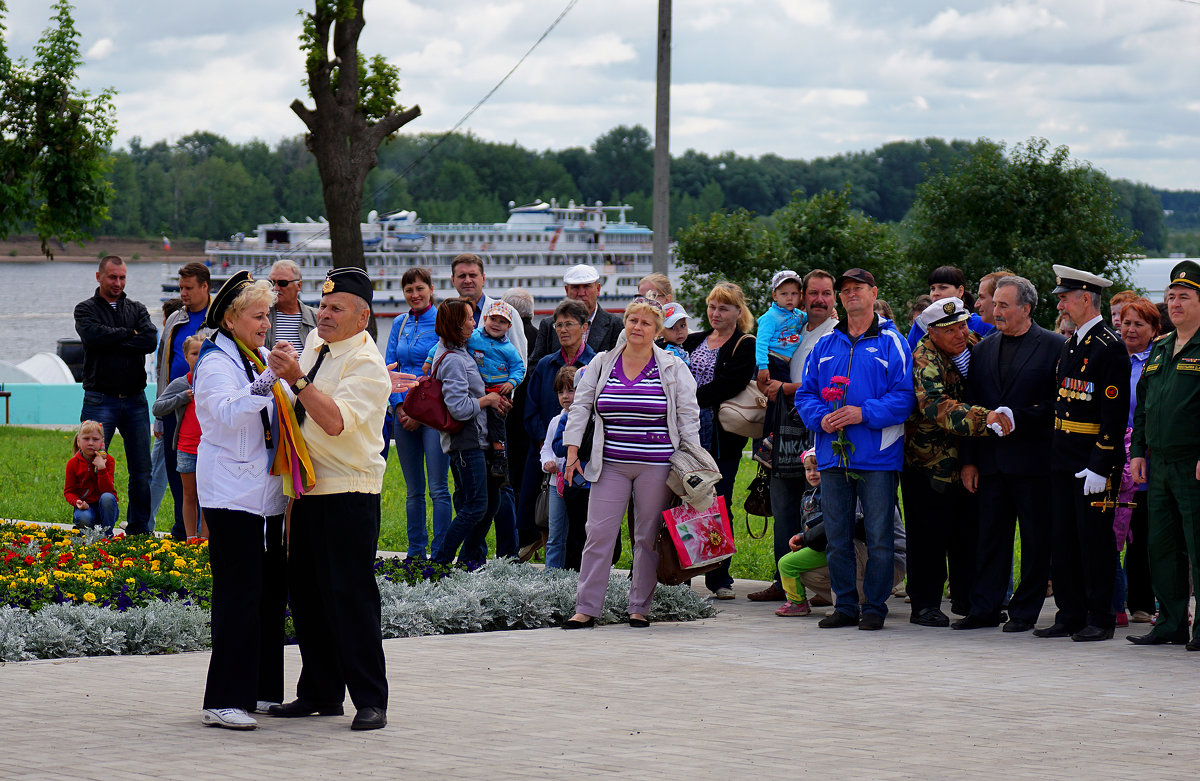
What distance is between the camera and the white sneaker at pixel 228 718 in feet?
18.7

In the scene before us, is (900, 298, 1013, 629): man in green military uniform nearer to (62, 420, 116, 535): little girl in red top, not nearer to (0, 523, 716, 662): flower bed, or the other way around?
(0, 523, 716, 662): flower bed

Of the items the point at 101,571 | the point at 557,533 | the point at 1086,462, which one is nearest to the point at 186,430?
the point at 101,571

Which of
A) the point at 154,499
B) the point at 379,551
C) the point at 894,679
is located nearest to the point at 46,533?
A: the point at 154,499

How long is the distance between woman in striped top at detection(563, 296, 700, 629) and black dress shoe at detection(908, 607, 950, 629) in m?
1.75

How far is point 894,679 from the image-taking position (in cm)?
708

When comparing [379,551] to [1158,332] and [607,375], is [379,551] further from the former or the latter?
[1158,332]

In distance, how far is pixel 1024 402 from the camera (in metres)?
8.58

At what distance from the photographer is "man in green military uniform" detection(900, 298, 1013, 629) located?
8742mm

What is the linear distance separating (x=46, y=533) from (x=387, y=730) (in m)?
6.59

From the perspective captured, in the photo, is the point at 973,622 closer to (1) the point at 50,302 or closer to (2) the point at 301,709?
(2) the point at 301,709

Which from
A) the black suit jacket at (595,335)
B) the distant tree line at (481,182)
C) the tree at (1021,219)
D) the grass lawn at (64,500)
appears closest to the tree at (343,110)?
the grass lawn at (64,500)

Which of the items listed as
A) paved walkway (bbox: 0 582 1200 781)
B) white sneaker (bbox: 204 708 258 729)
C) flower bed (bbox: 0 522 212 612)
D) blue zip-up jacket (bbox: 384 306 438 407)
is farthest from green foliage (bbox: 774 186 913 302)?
white sneaker (bbox: 204 708 258 729)

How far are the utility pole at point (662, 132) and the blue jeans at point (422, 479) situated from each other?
718cm

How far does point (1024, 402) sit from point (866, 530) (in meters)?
1.25
